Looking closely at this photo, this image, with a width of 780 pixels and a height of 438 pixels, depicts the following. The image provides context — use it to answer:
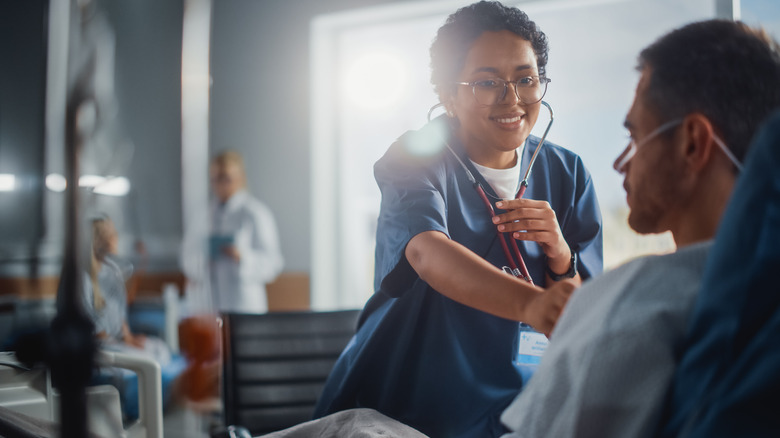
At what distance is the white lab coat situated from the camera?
372 cm

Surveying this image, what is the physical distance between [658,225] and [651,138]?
0.33ft

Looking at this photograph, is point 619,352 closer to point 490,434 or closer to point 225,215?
point 490,434

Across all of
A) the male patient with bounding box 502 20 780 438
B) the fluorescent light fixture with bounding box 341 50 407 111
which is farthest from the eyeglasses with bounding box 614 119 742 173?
the fluorescent light fixture with bounding box 341 50 407 111

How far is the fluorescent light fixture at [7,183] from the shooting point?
3.67 feet

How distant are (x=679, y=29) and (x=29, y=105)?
1.06m

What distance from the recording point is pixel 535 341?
75cm

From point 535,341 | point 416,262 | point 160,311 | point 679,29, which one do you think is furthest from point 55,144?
point 160,311

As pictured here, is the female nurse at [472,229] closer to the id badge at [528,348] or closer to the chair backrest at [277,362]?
the id badge at [528,348]

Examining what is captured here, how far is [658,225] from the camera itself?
0.68 m

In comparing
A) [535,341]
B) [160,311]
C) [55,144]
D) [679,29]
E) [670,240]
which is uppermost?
[679,29]

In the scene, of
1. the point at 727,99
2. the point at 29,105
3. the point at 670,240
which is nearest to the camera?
the point at 727,99

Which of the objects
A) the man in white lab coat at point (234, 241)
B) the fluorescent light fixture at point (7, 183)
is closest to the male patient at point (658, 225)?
the fluorescent light fixture at point (7, 183)

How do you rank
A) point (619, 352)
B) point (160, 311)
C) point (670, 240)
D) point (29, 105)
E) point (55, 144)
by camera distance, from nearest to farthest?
point (619, 352)
point (670, 240)
point (55, 144)
point (29, 105)
point (160, 311)

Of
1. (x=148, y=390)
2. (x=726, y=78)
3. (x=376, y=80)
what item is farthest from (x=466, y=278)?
(x=148, y=390)
